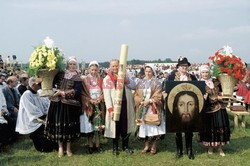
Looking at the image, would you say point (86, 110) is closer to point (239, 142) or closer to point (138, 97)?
point (138, 97)

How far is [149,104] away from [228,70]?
169 centimetres

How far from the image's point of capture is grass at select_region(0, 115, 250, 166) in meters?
6.20

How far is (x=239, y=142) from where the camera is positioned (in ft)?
25.9

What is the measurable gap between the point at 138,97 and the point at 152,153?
1.24 m

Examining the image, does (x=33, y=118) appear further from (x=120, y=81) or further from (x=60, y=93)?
(x=120, y=81)

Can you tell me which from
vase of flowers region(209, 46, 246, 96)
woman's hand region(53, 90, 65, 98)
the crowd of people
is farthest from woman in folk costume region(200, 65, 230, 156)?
woman's hand region(53, 90, 65, 98)

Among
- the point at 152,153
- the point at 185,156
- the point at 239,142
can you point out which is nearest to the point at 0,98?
the point at 152,153

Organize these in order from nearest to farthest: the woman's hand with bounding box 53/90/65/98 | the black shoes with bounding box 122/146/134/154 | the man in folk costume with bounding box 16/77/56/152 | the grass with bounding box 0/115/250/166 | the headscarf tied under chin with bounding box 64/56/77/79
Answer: the grass with bounding box 0/115/250/166 < the woman's hand with bounding box 53/90/65/98 < the headscarf tied under chin with bounding box 64/56/77/79 < the black shoes with bounding box 122/146/134/154 < the man in folk costume with bounding box 16/77/56/152

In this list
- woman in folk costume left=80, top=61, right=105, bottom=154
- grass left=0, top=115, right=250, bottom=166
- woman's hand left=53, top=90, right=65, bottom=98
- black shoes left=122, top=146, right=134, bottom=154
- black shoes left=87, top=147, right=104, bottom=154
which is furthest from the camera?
black shoes left=87, top=147, right=104, bottom=154

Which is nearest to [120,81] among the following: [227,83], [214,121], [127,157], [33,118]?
[127,157]

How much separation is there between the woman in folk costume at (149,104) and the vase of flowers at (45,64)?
5.70ft

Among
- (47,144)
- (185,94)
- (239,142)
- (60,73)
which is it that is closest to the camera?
(185,94)

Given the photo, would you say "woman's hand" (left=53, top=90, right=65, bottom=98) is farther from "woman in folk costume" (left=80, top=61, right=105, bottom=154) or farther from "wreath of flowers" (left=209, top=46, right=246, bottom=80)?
"wreath of flowers" (left=209, top=46, right=246, bottom=80)

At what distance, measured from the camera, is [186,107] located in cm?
599
